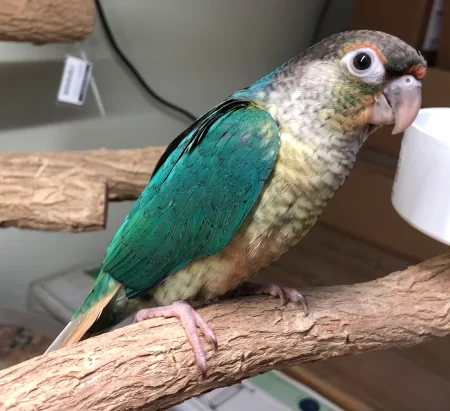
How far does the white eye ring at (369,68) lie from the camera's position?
46cm

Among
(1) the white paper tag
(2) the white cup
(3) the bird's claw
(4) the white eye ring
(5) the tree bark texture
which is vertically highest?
(4) the white eye ring

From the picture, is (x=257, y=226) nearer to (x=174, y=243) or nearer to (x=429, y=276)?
(x=174, y=243)

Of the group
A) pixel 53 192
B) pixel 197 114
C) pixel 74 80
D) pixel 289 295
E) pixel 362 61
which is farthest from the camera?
pixel 197 114

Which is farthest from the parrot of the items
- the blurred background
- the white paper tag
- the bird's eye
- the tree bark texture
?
the white paper tag

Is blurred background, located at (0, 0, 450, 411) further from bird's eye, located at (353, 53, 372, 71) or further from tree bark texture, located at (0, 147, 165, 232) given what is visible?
bird's eye, located at (353, 53, 372, 71)

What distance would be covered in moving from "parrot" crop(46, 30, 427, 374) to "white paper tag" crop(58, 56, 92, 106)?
49cm

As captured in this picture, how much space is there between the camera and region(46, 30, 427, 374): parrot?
477 mm

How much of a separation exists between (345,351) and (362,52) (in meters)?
0.31

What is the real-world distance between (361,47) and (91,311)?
1.32ft

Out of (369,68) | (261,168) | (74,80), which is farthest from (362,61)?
(74,80)

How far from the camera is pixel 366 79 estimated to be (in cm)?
47

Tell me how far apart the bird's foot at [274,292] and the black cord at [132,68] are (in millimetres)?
613

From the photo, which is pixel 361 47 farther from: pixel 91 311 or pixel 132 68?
pixel 132 68

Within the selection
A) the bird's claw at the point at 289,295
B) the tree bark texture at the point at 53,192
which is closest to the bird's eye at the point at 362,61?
the bird's claw at the point at 289,295
